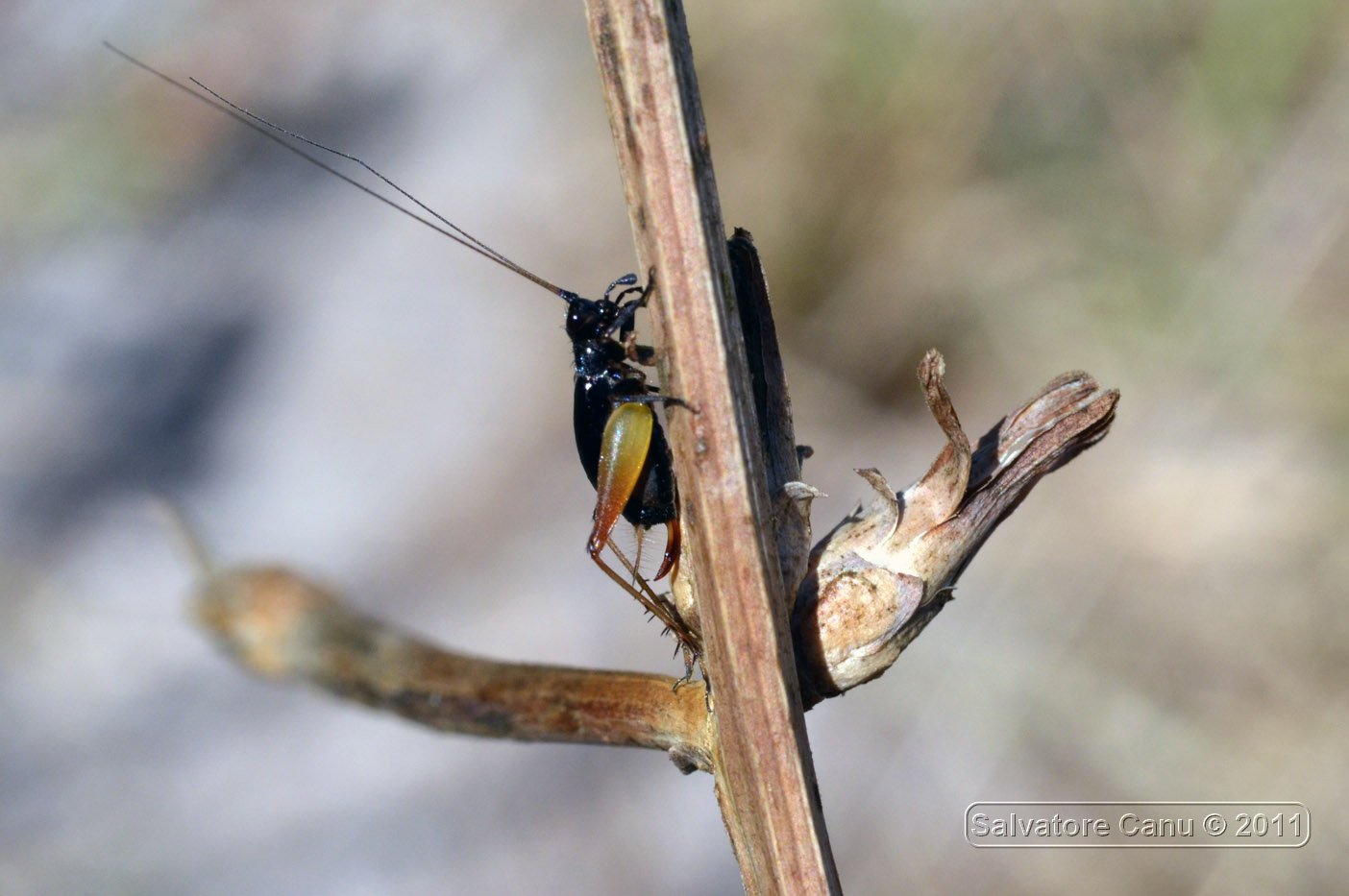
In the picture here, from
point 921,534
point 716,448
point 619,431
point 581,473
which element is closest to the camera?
point 716,448

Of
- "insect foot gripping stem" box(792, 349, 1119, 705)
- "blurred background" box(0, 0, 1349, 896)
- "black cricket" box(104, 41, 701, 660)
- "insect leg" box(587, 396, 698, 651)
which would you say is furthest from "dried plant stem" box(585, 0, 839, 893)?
"blurred background" box(0, 0, 1349, 896)

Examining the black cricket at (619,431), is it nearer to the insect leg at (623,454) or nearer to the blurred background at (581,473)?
the insect leg at (623,454)

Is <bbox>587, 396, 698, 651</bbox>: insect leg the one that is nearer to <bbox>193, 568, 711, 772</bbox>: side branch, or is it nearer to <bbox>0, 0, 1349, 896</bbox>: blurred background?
<bbox>193, 568, 711, 772</bbox>: side branch

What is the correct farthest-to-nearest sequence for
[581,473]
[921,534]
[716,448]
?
[581,473] → [921,534] → [716,448]

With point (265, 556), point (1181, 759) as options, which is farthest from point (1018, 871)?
point (265, 556)

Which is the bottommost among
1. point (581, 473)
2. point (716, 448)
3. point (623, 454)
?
point (716, 448)

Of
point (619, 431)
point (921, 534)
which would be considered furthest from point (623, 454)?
point (921, 534)

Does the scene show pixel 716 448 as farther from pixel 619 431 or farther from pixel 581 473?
pixel 581 473
